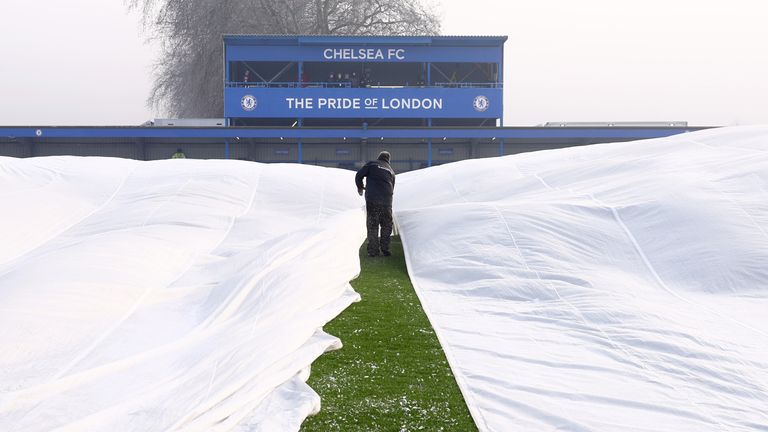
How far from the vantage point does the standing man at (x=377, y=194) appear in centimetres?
753

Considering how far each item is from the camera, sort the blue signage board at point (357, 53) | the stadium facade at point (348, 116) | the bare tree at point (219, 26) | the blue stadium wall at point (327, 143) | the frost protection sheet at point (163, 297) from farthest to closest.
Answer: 1. the bare tree at point (219, 26)
2. the blue signage board at point (357, 53)
3. the stadium facade at point (348, 116)
4. the blue stadium wall at point (327, 143)
5. the frost protection sheet at point (163, 297)

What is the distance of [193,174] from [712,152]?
6.24 m

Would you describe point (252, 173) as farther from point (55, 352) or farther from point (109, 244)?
point (55, 352)

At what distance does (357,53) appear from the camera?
975 inches

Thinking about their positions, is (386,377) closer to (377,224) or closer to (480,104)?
(377,224)

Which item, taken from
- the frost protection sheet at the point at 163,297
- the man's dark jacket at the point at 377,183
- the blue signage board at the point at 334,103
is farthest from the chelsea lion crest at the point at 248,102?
the man's dark jacket at the point at 377,183

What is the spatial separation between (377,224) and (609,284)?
336 centimetres

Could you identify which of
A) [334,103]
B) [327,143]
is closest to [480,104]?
[334,103]

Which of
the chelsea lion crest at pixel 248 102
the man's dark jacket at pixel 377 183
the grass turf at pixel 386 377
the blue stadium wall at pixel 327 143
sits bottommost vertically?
the grass turf at pixel 386 377

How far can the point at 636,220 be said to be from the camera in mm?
5988

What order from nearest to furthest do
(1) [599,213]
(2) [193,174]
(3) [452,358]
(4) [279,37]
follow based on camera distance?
(3) [452,358]
(1) [599,213]
(2) [193,174]
(4) [279,37]

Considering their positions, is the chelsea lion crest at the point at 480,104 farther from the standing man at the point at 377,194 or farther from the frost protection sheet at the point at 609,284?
the standing man at the point at 377,194

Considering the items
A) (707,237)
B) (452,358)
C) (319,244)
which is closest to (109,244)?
(319,244)

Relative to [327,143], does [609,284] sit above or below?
below
